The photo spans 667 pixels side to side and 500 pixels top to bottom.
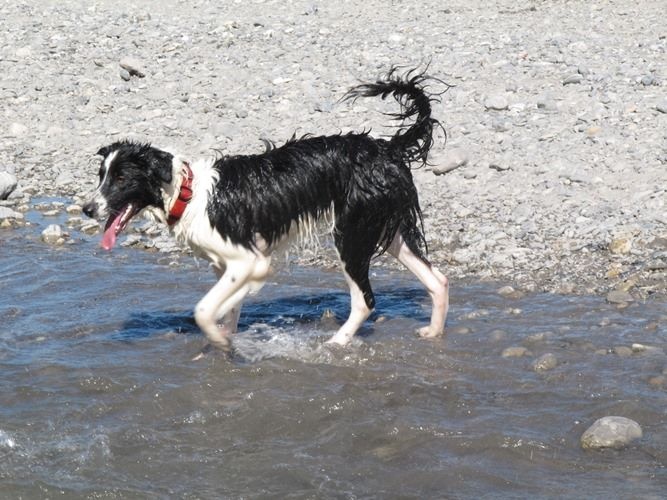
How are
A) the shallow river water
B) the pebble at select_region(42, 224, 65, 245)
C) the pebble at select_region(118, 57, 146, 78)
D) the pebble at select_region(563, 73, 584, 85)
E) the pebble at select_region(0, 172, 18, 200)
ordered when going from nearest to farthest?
the shallow river water
the pebble at select_region(42, 224, 65, 245)
the pebble at select_region(0, 172, 18, 200)
the pebble at select_region(563, 73, 584, 85)
the pebble at select_region(118, 57, 146, 78)

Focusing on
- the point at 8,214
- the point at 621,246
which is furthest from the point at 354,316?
the point at 8,214

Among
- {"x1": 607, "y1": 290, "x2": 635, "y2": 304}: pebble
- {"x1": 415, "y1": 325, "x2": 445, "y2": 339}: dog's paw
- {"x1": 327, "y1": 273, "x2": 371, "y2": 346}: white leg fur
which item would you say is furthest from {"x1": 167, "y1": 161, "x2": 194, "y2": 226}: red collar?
{"x1": 607, "y1": 290, "x2": 635, "y2": 304}: pebble

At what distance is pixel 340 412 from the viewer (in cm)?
568

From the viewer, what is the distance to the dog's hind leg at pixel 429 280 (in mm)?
6898

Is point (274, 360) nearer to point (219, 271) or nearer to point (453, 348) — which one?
point (219, 271)

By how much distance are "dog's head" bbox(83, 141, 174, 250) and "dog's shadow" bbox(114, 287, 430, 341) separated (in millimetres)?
1135

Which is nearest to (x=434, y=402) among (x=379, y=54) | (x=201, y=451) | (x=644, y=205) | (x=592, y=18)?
(x=201, y=451)

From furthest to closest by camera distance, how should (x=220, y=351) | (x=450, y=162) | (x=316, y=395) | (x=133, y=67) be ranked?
(x=133, y=67) < (x=450, y=162) < (x=220, y=351) < (x=316, y=395)

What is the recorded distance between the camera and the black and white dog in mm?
6348

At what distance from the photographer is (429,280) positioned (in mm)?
6969

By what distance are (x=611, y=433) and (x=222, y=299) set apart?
2587 millimetres

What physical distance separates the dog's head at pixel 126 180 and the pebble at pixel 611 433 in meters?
2.87

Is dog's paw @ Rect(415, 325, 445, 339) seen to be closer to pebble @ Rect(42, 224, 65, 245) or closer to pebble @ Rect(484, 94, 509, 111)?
pebble @ Rect(42, 224, 65, 245)

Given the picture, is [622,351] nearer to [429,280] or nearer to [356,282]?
[429,280]
